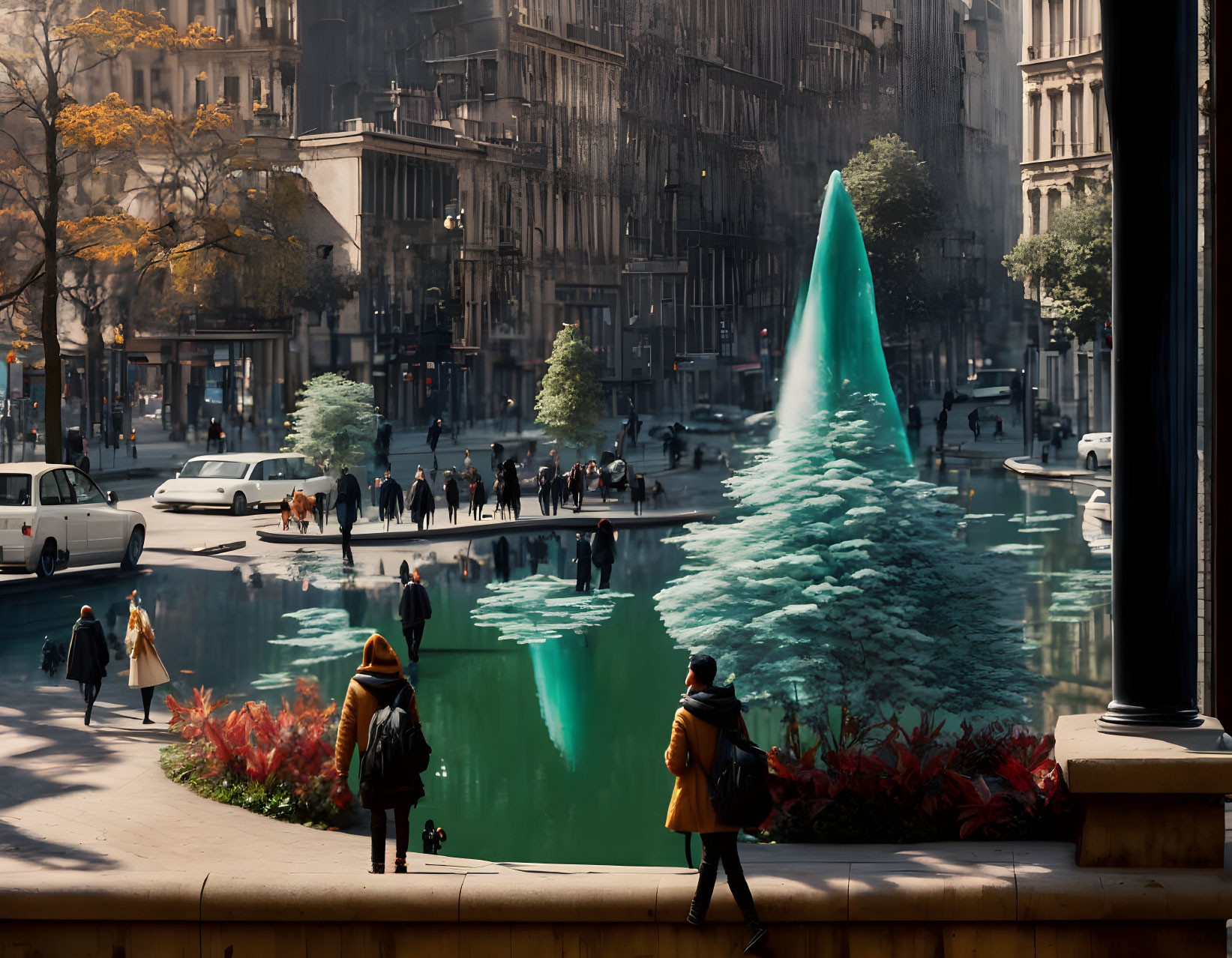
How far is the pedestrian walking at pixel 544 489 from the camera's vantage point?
14383 millimetres

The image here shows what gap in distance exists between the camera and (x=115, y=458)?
584 inches

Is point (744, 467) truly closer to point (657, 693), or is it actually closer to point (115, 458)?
point (657, 693)

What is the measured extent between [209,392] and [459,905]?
7.97 meters

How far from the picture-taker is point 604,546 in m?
14.1

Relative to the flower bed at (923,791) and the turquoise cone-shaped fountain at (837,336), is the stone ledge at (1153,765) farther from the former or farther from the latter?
the turquoise cone-shaped fountain at (837,336)

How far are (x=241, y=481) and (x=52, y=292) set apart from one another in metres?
2.92

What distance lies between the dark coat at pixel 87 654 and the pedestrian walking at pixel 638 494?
558cm

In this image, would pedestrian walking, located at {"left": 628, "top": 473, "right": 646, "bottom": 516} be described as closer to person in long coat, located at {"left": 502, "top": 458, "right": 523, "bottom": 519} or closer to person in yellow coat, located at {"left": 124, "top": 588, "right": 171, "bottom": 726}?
person in long coat, located at {"left": 502, "top": 458, "right": 523, "bottom": 519}

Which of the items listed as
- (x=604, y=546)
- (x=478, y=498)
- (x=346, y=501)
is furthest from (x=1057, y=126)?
(x=346, y=501)

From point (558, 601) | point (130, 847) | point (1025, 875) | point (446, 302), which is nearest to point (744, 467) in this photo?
point (558, 601)

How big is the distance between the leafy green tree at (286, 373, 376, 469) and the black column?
7963mm

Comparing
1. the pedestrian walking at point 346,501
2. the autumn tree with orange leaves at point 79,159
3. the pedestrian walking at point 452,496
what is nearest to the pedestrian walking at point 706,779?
the pedestrian walking at point 452,496

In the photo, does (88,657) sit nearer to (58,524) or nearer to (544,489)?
(58,524)

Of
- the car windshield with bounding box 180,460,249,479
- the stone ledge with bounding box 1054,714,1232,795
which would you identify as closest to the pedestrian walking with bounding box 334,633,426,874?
the stone ledge with bounding box 1054,714,1232,795
